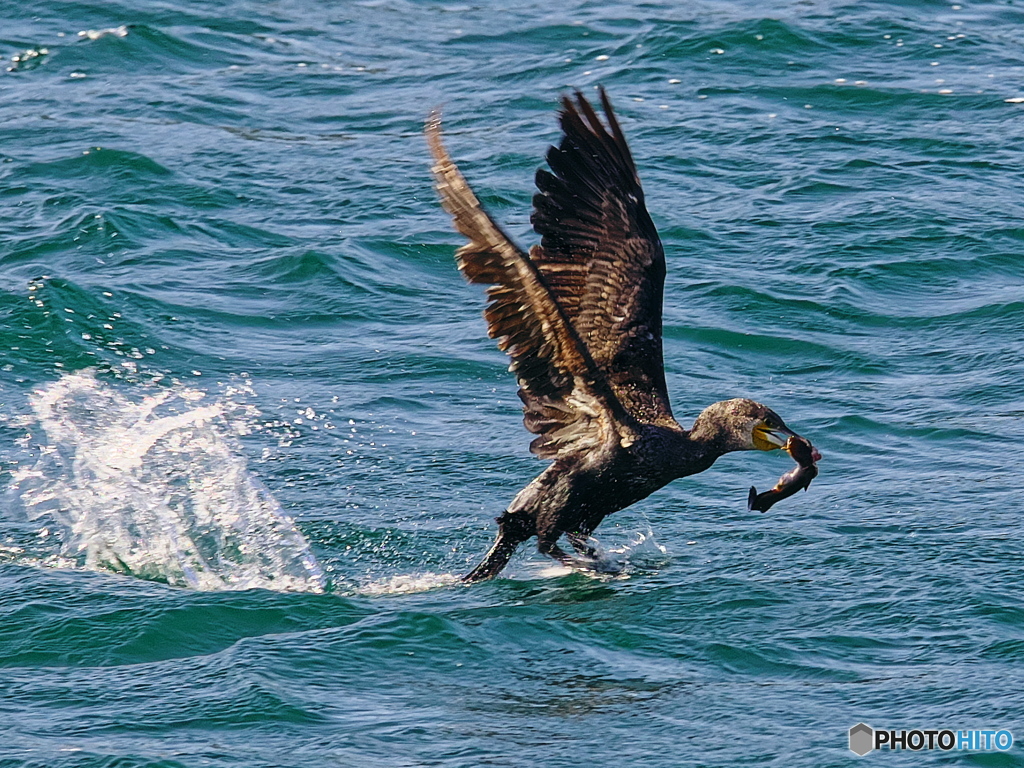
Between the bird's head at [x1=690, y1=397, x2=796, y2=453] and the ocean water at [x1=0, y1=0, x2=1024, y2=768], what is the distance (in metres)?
0.57

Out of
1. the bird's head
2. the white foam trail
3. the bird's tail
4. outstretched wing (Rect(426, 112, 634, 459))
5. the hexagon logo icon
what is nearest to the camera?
the hexagon logo icon

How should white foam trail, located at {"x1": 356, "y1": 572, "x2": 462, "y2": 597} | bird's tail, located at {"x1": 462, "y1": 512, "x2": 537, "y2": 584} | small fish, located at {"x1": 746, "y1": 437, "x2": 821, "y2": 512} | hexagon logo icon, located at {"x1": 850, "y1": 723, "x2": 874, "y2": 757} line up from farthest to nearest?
bird's tail, located at {"x1": 462, "y1": 512, "x2": 537, "y2": 584}
white foam trail, located at {"x1": 356, "y1": 572, "x2": 462, "y2": 597}
small fish, located at {"x1": 746, "y1": 437, "x2": 821, "y2": 512}
hexagon logo icon, located at {"x1": 850, "y1": 723, "x2": 874, "y2": 757}

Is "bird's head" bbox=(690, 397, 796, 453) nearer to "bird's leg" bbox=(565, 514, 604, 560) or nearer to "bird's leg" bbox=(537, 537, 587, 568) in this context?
"bird's leg" bbox=(565, 514, 604, 560)

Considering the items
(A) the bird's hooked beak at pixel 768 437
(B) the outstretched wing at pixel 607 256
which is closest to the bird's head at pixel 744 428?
(A) the bird's hooked beak at pixel 768 437

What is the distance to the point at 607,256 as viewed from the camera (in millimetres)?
7004

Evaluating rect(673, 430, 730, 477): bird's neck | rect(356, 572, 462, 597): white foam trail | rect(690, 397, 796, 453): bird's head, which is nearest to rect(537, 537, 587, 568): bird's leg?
rect(356, 572, 462, 597): white foam trail

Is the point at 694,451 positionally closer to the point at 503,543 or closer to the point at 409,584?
the point at 503,543

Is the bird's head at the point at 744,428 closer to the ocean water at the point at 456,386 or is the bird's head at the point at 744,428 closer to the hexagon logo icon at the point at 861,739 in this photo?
the ocean water at the point at 456,386

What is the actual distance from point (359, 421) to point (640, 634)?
269 centimetres

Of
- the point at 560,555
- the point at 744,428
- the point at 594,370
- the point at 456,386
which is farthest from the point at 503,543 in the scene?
the point at 456,386

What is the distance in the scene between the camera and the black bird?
254 inches

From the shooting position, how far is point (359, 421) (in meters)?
8.48

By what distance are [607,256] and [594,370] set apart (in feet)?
2.96

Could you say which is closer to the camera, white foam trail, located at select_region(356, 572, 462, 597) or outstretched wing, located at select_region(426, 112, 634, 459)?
outstretched wing, located at select_region(426, 112, 634, 459)
